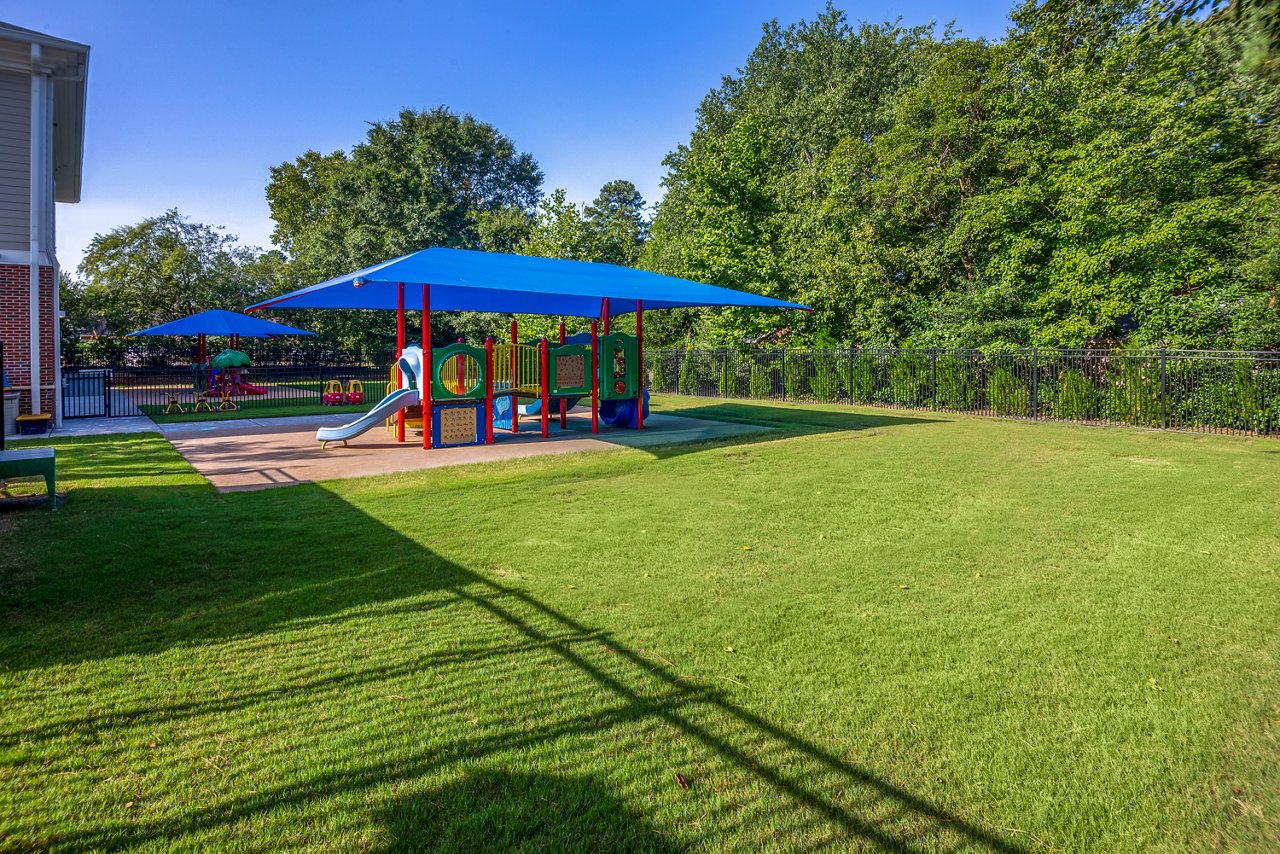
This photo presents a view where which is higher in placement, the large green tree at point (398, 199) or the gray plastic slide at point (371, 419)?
the large green tree at point (398, 199)

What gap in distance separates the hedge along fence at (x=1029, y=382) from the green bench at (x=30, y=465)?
1770 centimetres

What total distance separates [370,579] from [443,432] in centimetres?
705

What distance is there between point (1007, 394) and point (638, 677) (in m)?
16.4

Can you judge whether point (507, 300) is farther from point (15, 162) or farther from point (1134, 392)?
point (1134, 392)

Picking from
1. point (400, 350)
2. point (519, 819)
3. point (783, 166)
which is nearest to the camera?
point (519, 819)

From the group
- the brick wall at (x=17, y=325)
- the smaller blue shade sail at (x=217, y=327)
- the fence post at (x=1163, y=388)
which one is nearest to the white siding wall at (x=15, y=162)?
the brick wall at (x=17, y=325)

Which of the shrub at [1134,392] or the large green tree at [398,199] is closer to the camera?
the shrub at [1134,392]

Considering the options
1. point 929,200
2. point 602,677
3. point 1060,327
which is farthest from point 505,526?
point 929,200

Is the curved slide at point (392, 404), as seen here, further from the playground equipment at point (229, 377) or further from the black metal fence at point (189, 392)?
the playground equipment at point (229, 377)

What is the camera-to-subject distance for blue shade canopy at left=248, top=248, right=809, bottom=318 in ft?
34.9

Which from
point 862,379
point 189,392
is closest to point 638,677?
point 862,379

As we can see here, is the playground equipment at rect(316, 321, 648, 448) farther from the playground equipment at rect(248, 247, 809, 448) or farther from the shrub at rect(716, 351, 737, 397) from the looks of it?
the shrub at rect(716, 351, 737, 397)

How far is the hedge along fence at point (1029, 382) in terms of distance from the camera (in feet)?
44.4

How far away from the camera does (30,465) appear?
6617 mm
